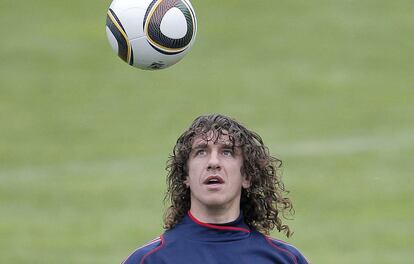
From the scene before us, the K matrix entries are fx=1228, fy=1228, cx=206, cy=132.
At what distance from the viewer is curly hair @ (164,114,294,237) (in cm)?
698

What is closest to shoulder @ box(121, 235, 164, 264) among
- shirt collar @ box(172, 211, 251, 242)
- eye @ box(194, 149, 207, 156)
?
shirt collar @ box(172, 211, 251, 242)

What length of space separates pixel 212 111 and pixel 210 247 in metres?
14.3

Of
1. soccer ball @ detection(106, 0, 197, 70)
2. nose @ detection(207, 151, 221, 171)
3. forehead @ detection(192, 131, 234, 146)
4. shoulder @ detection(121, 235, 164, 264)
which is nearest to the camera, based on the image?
shoulder @ detection(121, 235, 164, 264)

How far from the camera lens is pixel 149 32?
332 inches

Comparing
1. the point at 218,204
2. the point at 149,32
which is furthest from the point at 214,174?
the point at 149,32

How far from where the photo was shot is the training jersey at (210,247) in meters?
6.69

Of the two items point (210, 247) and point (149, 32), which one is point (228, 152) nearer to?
point (210, 247)

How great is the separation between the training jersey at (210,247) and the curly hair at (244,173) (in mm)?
139

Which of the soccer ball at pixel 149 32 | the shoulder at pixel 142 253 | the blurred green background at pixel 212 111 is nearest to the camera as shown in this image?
the shoulder at pixel 142 253

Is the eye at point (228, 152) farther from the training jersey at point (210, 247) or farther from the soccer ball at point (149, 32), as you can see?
the soccer ball at point (149, 32)

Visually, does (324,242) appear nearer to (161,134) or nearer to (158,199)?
(158,199)

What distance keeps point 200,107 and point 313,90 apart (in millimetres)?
2169

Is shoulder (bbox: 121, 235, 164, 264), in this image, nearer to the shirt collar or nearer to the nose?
the shirt collar

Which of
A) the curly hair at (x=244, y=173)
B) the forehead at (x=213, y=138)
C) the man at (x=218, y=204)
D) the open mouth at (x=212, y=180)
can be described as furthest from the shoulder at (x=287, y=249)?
the forehead at (x=213, y=138)
